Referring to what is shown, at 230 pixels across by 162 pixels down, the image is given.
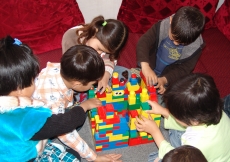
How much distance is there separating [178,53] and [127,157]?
1.98 ft

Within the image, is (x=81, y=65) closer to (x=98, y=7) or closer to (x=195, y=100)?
(x=195, y=100)

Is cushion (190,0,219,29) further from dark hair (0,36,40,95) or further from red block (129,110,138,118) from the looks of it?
dark hair (0,36,40,95)

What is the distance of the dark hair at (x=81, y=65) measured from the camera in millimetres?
1208

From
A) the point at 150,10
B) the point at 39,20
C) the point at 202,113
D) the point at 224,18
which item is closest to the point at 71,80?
the point at 202,113

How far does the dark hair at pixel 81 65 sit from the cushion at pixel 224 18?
1088mm

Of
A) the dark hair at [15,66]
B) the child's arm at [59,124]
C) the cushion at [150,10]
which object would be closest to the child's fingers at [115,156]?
the child's arm at [59,124]

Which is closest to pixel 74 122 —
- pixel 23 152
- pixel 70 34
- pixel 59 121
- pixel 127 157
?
pixel 59 121

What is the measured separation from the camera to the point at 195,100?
3.48ft

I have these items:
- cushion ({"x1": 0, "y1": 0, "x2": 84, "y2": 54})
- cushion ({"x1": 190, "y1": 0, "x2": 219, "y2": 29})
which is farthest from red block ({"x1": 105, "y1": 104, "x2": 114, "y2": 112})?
cushion ({"x1": 190, "y1": 0, "x2": 219, "y2": 29})

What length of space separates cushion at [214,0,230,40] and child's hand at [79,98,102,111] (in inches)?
41.8

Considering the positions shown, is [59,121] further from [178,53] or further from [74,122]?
[178,53]

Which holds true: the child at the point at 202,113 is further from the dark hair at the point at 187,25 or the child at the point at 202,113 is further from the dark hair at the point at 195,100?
the dark hair at the point at 187,25

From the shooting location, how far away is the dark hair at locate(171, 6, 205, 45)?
1.38m

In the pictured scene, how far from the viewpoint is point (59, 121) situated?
1.07 metres
